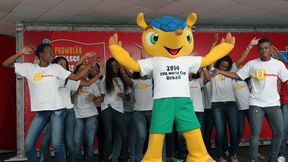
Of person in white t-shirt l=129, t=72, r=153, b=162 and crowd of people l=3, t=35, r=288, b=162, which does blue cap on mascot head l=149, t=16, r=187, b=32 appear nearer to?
crowd of people l=3, t=35, r=288, b=162

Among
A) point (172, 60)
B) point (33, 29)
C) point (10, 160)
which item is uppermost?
point (33, 29)

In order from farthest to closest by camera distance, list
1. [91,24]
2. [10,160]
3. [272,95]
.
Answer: [91,24], [10,160], [272,95]

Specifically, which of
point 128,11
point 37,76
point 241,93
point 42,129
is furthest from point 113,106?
point 241,93

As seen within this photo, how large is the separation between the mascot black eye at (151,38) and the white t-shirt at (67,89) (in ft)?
4.96

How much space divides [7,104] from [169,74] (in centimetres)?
515

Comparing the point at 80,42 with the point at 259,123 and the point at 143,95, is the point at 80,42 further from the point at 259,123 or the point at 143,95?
the point at 259,123

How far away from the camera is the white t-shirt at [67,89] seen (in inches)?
173

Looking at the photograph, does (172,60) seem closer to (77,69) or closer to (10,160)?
(77,69)

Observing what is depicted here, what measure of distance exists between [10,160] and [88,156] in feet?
6.80

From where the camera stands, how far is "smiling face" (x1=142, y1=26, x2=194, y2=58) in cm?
329

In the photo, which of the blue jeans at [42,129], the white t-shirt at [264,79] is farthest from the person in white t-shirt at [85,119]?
the white t-shirt at [264,79]

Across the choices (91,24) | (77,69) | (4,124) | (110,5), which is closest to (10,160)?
(4,124)

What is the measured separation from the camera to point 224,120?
506 centimetres

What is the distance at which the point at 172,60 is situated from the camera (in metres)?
3.39
